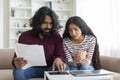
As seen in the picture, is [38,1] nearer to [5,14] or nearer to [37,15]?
[5,14]

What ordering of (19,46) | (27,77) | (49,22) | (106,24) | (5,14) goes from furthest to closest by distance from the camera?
(5,14), (106,24), (49,22), (27,77), (19,46)

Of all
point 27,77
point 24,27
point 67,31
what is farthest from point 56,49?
point 24,27

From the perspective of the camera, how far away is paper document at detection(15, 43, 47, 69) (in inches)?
64.0

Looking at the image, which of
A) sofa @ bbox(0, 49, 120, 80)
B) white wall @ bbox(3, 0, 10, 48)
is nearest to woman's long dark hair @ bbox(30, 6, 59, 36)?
sofa @ bbox(0, 49, 120, 80)

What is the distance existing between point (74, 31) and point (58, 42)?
18 centimetres

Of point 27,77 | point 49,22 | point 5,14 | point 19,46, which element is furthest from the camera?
point 5,14

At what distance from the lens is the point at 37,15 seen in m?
1.98

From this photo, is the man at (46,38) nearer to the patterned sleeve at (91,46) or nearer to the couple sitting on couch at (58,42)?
the couple sitting on couch at (58,42)

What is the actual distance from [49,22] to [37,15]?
0.16 m

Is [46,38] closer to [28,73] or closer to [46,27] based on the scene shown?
[46,27]

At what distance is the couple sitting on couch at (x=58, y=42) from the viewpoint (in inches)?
73.1

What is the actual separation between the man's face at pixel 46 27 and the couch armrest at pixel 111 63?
2.51ft

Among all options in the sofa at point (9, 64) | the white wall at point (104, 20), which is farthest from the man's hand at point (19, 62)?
the white wall at point (104, 20)

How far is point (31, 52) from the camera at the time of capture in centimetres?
164
